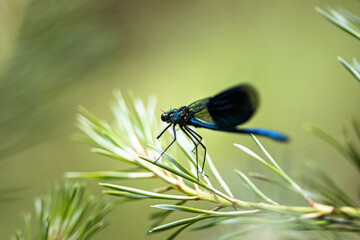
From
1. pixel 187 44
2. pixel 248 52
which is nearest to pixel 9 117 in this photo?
pixel 248 52

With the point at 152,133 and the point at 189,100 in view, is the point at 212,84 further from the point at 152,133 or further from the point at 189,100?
the point at 152,133

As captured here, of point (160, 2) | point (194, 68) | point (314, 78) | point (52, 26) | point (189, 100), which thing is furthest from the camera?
point (160, 2)

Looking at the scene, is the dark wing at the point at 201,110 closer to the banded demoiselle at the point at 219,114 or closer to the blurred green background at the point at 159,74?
the banded demoiselle at the point at 219,114

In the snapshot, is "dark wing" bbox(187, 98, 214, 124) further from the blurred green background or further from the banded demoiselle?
the blurred green background

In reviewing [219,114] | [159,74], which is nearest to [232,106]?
[219,114]

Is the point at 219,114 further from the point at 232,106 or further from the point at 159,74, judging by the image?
the point at 159,74

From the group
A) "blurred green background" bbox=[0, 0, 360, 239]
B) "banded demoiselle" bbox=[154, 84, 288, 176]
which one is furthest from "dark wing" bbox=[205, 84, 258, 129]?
"blurred green background" bbox=[0, 0, 360, 239]
